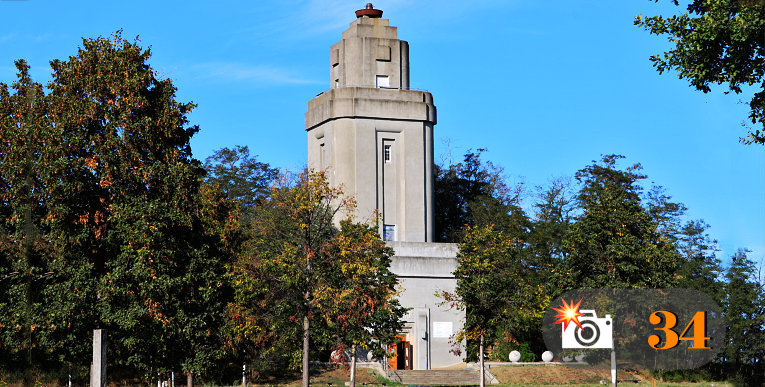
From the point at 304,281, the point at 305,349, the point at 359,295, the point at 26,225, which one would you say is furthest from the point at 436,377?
the point at 26,225

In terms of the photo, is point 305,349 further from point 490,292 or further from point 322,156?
point 322,156

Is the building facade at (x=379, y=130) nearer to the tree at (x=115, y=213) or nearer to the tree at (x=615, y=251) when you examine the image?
the tree at (x=615, y=251)

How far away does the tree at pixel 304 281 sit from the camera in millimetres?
34969

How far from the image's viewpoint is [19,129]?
28.9 m

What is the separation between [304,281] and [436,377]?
16247mm

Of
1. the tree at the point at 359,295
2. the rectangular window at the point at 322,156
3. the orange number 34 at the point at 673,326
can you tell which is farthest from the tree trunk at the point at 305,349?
the rectangular window at the point at 322,156

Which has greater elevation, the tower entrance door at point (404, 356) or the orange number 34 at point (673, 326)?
the orange number 34 at point (673, 326)

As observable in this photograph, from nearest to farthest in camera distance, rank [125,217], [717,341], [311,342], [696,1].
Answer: [696,1] → [125,217] → [311,342] → [717,341]

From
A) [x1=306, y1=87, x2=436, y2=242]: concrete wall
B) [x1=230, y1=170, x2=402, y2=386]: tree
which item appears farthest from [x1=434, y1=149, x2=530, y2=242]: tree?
[x1=230, y1=170, x2=402, y2=386]: tree

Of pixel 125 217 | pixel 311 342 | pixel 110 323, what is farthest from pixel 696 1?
pixel 311 342

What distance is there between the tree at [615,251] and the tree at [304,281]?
13.5 metres

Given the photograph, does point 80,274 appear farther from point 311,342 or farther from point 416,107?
point 416,107

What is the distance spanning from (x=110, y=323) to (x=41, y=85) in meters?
8.27

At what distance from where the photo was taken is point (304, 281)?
35.6 m
